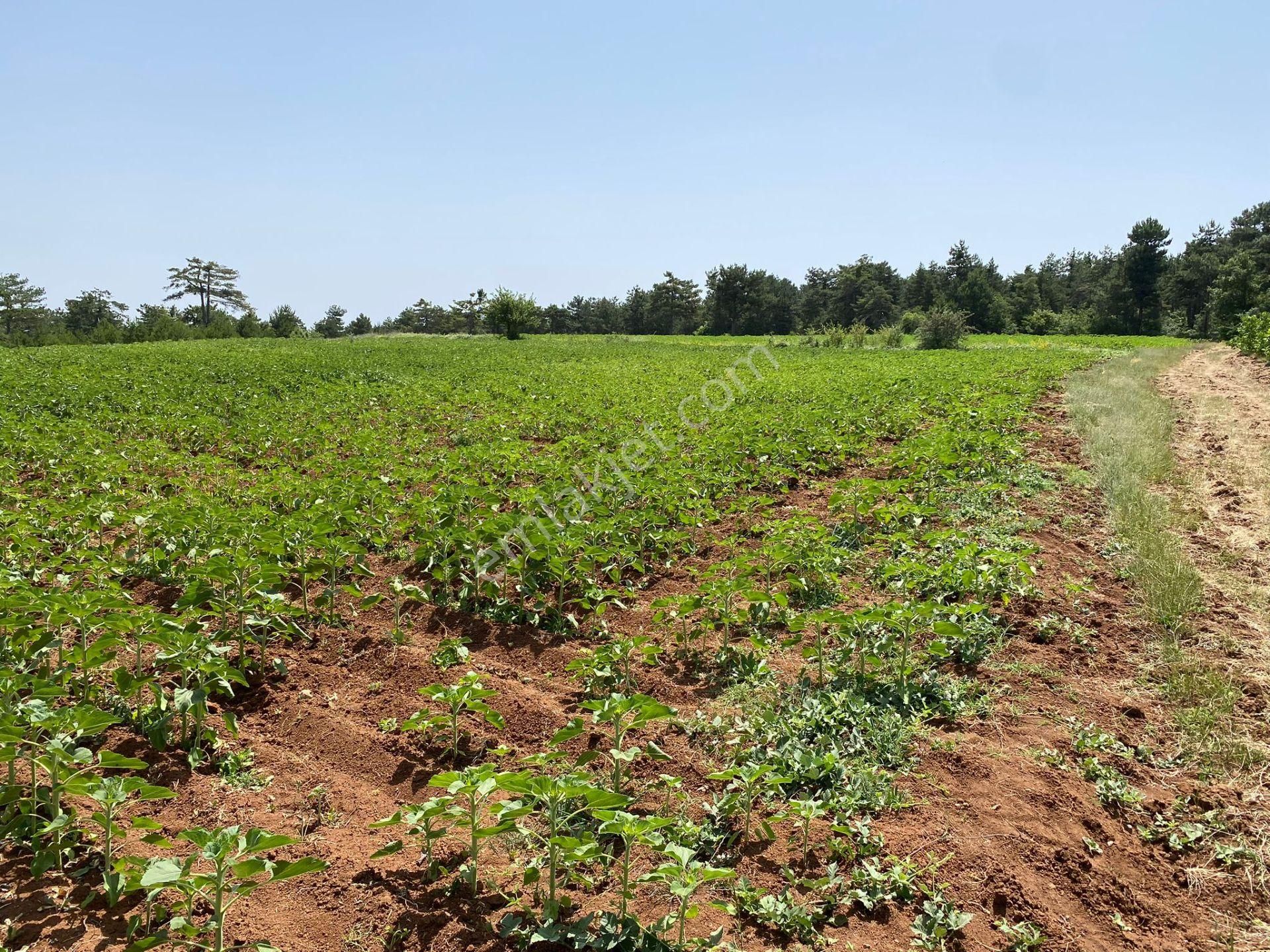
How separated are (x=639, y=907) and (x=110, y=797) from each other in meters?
1.97

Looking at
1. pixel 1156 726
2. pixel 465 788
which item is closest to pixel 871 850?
pixel 465 788

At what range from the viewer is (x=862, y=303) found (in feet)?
238

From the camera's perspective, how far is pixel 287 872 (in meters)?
2.17

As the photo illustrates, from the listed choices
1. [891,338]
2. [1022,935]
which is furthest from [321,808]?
[891,338]

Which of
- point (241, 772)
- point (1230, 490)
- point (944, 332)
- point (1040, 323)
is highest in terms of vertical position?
point (1040, 323)

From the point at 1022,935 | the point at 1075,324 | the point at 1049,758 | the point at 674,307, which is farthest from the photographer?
the point at 674,307

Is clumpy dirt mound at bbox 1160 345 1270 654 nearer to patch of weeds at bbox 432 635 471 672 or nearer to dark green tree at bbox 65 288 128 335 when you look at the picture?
patch of weeds at bbox 432 635 471 672

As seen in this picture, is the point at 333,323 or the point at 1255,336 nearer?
the point at 1255,336

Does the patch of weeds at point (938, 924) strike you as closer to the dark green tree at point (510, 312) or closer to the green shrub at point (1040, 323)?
the dark green tree at point (510, 312)

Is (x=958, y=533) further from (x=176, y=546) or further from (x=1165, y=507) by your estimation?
(x=176, y=546)

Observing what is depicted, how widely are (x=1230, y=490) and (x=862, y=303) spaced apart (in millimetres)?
69631

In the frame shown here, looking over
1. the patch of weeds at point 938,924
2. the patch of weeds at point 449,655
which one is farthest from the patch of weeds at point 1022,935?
the patch of weeds at point 449,655

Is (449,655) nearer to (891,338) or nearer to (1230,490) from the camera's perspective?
(1230,490)

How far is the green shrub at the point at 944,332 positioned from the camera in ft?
125
